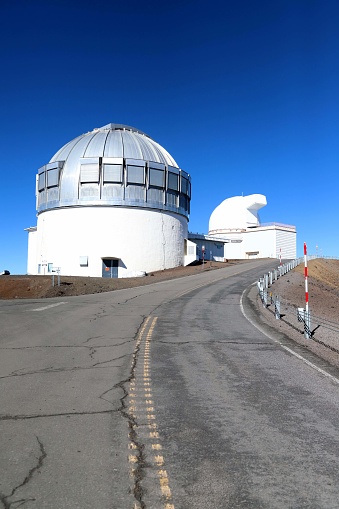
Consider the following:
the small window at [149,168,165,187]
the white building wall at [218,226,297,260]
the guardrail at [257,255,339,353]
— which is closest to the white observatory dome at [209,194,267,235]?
the white building wall at [218,226,297,260]

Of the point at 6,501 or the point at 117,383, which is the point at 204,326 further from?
the point at 6,501

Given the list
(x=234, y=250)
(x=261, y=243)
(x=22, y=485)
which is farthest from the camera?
(x=234, y=250)

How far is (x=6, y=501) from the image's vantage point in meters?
3.35

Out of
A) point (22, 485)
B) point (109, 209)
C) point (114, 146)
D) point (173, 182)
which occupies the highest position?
point (114, 146)

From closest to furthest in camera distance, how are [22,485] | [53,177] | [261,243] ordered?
[22,485]
[53,177]
[261,243]

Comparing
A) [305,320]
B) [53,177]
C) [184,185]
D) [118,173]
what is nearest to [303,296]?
[305,320]

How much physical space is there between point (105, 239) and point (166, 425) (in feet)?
137

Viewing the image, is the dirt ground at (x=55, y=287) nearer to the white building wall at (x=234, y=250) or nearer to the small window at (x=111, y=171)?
the small window at (x=111, y=171)

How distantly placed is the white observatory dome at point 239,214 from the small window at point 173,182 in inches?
1320

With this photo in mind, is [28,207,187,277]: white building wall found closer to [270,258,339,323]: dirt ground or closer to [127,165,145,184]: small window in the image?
[127,165,145,184]: small window

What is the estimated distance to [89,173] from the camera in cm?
4675

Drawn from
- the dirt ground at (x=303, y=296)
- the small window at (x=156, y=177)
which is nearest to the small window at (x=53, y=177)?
the small window at (x=156, y=177)

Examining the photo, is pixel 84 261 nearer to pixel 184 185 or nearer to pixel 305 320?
pixel 184 185

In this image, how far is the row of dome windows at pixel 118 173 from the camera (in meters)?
46.6
